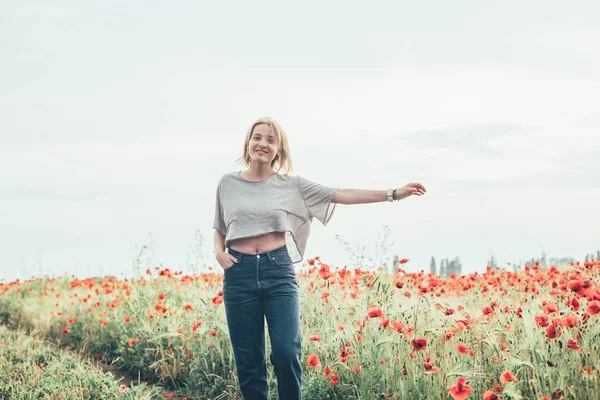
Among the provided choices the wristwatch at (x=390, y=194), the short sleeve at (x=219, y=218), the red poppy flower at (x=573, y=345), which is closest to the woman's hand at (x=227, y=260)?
the short sleeve at (x=219, y=218)

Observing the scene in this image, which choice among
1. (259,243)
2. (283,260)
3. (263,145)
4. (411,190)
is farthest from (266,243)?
(411,190)

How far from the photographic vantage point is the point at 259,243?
397 cm

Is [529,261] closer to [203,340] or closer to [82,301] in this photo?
[203,340]

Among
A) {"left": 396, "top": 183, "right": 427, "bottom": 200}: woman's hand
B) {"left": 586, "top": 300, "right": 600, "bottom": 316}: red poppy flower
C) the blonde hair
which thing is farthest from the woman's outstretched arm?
{"left": 586, "top": 300, "right": 600, "bottom": 316}: red poppy flower

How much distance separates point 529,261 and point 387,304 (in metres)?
5.32

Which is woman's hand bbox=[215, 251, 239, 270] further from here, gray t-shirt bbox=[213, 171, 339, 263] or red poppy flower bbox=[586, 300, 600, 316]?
red poppy flower bbox=[586, 300, 600, 316]

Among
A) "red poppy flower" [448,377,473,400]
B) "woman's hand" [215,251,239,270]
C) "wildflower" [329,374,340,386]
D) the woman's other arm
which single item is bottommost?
"wildflower" [329,374,340,386]

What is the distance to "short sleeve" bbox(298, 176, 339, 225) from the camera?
13.9 ft

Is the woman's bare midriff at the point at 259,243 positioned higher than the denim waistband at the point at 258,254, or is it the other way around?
the woman's bare midriff at the point at 259,243

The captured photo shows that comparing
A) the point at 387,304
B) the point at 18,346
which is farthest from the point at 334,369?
the point at 18,346

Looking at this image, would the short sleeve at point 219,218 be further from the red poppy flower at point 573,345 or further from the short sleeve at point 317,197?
the red poppy flower at point 573,345

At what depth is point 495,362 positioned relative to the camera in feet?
13.4

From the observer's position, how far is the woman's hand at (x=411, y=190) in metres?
3.98

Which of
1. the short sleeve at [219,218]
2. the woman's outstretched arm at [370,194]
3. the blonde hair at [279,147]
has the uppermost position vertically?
the blonde hair at [279,147]
